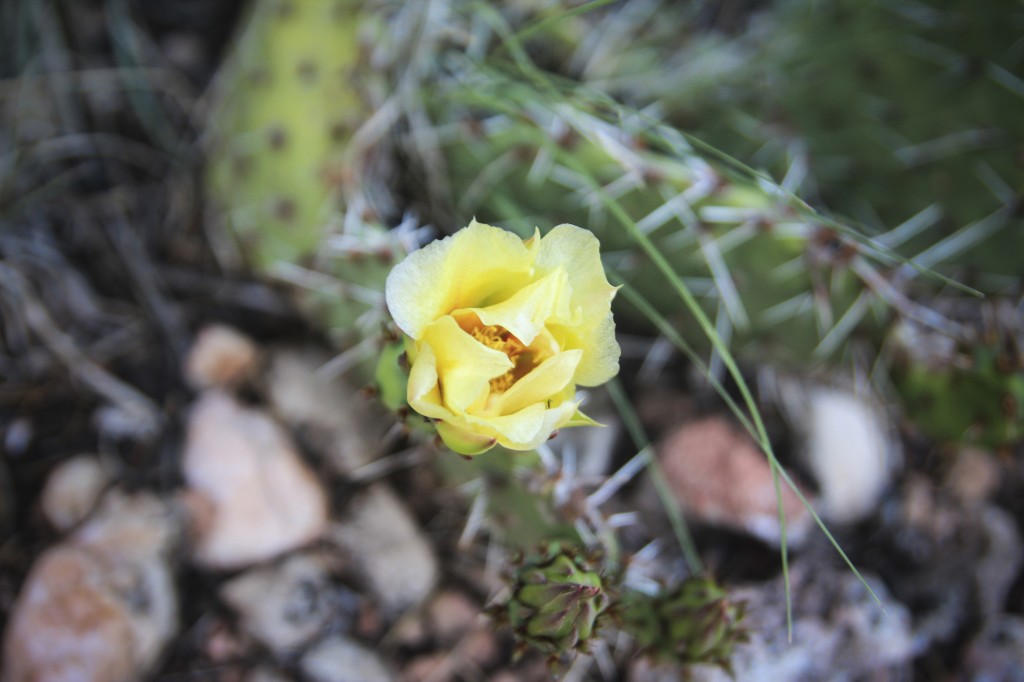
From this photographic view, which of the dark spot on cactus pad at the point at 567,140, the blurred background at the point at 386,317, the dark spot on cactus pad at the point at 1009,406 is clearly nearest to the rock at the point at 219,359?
the blurred background at the point at 386,317

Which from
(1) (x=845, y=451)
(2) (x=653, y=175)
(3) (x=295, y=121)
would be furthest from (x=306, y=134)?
(1) (x=845, y=451)

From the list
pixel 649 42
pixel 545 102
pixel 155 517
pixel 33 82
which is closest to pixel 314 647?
pixel 155 517

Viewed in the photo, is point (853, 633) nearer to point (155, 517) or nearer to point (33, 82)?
point (155, 517)

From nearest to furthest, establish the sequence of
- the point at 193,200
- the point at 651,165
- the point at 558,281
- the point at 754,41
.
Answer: the point at 558,281 < the point at 651,165 < the point at 193,200 < the point at 754,41

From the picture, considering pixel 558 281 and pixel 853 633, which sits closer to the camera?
pixel 558 281

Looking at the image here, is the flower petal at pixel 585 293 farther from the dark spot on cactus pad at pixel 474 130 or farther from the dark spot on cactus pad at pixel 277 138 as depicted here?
the dark spot on cactus pad at pixel 277 138

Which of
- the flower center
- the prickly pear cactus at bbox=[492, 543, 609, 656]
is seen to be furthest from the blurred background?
the flower center

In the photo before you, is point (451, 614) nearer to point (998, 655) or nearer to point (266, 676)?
point (266, 676)
